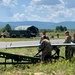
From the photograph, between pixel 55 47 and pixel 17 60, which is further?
pixel 55 47

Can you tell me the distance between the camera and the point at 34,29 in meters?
71.6

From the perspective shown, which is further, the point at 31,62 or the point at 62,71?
the point at 31,62

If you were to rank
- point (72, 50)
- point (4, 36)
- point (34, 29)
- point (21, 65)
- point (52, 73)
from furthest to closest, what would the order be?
point (34, 29), point (4, 36), point (72, 50), point (21, 65), point (52, 73)

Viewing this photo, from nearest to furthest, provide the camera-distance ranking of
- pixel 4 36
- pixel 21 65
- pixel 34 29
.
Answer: pixel 21 65
pixel 4 36
pixel 34 29

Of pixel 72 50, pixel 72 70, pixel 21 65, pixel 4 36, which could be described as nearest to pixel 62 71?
pixel 72 70

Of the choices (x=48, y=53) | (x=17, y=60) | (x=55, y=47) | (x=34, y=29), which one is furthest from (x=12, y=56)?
(x=34, y=29)

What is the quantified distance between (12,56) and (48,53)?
5.37 ft

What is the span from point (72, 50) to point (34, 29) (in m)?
55.8

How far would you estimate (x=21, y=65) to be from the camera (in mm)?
14094

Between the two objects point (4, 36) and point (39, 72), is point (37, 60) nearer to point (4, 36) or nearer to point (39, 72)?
point (39, 72)

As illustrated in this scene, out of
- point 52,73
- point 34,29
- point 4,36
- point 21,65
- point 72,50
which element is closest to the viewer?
point 52,73

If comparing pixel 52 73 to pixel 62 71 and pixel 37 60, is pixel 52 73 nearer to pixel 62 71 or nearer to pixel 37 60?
pixel 62 71

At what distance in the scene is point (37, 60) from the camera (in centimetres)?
1456

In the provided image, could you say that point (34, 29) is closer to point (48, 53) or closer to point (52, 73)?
point (48, 53)
